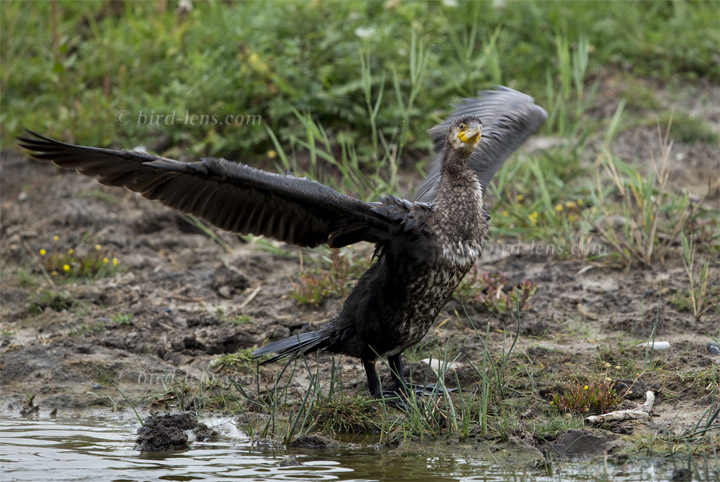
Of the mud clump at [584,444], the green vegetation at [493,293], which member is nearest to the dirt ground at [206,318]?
the green vegetation at [493,293]

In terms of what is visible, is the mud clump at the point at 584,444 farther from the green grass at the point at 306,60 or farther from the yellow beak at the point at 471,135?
the green grass at the point at 306,60

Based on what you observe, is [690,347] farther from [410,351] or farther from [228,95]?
[228,95]

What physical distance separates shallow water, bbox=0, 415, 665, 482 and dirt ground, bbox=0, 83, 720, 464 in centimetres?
49

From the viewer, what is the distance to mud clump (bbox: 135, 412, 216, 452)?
4.05 metres

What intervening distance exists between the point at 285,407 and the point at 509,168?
2.84 meters

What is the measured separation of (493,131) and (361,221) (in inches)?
53.0

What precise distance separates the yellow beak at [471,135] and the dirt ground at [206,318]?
1100 mm

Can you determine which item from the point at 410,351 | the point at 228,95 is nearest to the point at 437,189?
the point at 410,351

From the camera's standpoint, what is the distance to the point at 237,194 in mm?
4129

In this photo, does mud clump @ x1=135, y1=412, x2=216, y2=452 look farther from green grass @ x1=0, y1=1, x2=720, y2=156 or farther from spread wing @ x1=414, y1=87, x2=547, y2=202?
green grass @ x1=0, y1=1, x2=720, y2=156

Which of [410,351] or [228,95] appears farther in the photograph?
[228,95]

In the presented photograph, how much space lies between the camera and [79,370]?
4.96 meters

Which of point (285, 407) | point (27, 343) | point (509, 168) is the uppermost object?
point (509, 168)

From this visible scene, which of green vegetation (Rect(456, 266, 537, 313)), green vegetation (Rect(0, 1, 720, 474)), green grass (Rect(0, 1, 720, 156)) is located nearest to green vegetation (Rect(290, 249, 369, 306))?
green vegetation (Rect(0, 1, 720, 474))
